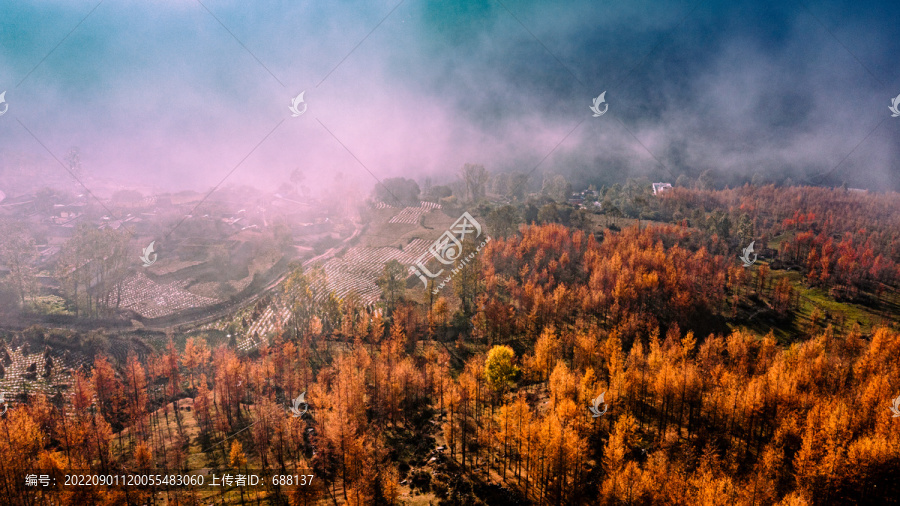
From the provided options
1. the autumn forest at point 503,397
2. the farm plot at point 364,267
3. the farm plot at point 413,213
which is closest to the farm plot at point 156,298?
the autumn forest at point 503,397

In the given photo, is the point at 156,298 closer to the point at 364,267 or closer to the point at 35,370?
the point at 35,370

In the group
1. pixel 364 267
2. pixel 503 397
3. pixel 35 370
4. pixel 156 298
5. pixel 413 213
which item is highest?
pixel 413 213

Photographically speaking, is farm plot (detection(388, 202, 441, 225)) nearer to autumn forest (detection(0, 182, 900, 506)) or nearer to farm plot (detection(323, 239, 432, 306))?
farm plot (detection(323, 239, 432, 306))

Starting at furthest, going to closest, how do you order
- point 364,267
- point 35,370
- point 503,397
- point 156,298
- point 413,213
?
point 413,213
point 364,267
point 156,298
point 35,370
point 503,397

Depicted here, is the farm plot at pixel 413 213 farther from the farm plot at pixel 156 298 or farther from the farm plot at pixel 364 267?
the farm plot at pixel 156 298

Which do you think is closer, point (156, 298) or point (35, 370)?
point (35, 370)

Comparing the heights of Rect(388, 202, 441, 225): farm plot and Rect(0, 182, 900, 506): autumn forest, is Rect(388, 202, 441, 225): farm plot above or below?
above

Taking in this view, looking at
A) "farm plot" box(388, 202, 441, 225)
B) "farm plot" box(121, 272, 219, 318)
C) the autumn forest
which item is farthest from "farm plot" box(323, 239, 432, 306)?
"farm plot" box(121, 272, 219, 318)

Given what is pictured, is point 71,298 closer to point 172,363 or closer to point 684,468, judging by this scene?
point 172,363

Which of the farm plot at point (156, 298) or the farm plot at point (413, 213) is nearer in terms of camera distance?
the farm plot at point (156, 298)

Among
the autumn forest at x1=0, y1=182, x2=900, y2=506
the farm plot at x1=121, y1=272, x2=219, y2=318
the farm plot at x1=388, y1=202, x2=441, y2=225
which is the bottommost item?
the autumn forest at x1=0, y1=182, x2=900, y2=506

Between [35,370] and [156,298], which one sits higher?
[156,298]

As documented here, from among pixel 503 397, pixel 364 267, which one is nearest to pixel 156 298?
pixel 364 267
